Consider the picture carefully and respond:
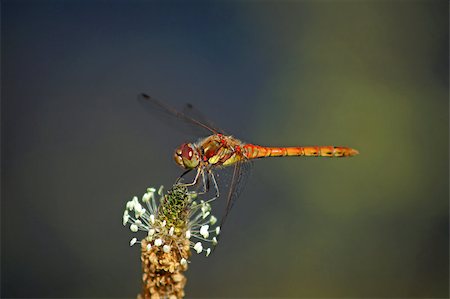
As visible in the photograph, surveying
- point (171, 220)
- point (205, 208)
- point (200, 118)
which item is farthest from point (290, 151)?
point (171, 220)

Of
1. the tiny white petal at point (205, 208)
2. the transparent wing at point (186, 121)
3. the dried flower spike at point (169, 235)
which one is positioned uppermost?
the transparent wing at point (186, 121)

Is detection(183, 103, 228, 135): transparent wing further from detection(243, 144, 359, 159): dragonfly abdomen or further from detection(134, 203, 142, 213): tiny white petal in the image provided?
detection(134, 203, 142, 213): tiny white petal

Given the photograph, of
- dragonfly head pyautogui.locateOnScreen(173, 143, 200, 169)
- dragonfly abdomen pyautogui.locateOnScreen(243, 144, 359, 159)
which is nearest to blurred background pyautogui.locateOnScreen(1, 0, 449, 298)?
dragonfly abdomen pyautogui.locateOnScreen(243, 144, 359, 159)

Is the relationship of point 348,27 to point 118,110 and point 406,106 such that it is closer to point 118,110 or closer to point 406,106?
point 406,106

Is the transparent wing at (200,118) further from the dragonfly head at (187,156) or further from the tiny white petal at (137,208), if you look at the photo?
the tiny white petal at (137,208)

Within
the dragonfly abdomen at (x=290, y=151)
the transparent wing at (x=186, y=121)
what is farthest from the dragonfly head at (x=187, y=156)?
the dragonfly abdomen at (x=290, y=151)

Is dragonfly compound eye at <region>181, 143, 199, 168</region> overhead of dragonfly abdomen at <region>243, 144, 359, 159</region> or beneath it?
beneath
